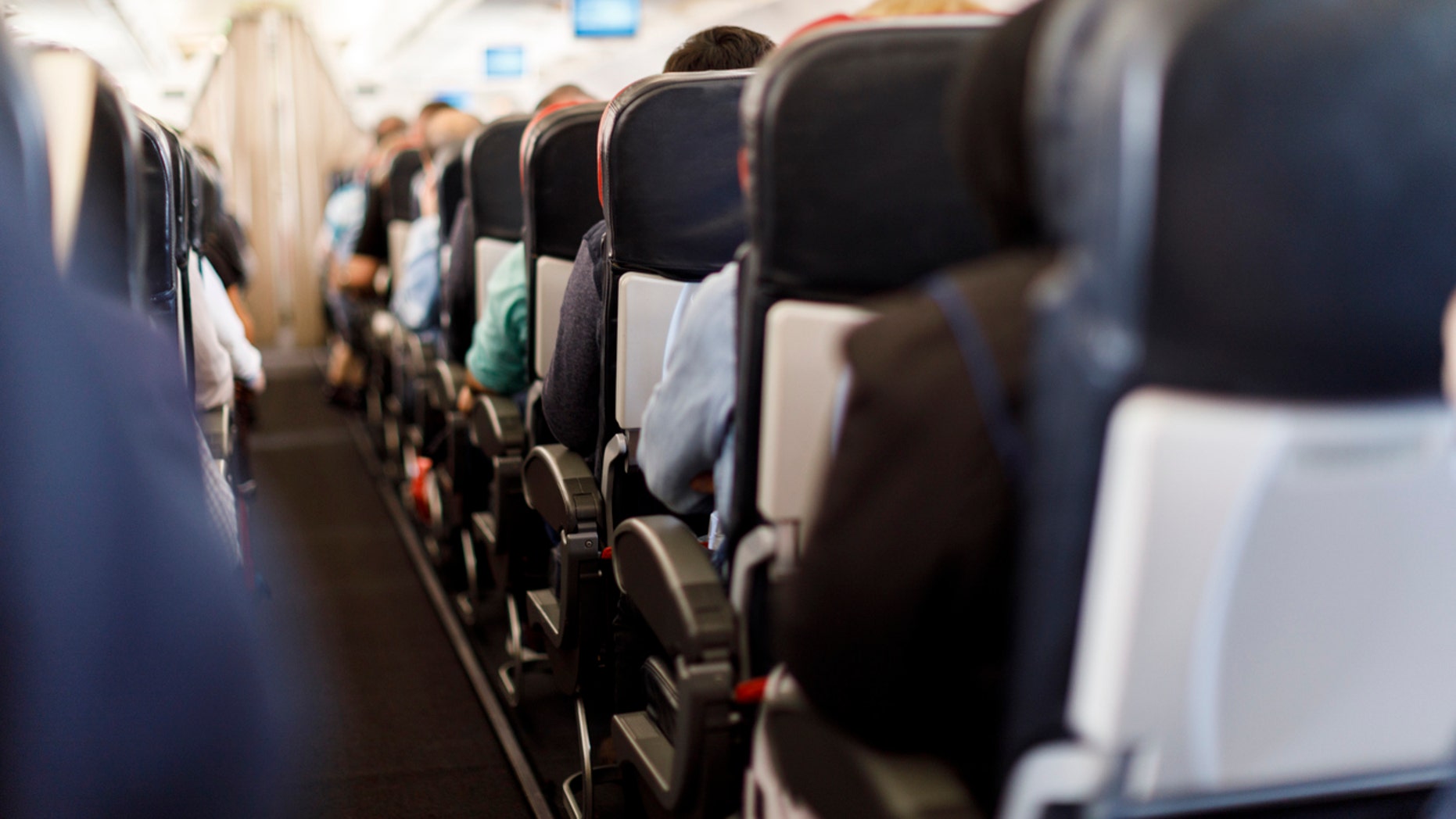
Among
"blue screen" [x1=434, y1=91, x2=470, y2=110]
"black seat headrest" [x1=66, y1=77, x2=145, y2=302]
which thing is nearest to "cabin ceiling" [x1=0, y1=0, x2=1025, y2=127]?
"blue screen" [x1=434, y1=91, x2=470, y2=110]

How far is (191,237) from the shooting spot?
2936 mm

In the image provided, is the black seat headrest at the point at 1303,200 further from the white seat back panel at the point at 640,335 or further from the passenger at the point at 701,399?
the white seat back panel at the point at 640,335

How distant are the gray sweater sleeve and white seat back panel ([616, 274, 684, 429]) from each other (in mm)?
194

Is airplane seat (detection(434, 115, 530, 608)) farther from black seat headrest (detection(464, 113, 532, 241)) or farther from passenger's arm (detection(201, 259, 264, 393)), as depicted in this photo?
passenger's arm (detection(201, 259, 264, 393))

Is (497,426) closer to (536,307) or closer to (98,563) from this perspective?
(536,307)

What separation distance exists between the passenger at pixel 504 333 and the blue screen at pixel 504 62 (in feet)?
44.8

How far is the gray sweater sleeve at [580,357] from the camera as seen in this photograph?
235 cm

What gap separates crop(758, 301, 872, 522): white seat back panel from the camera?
1.39 m

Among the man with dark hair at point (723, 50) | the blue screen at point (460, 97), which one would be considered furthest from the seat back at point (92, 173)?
the blue screen at point (460, 97)

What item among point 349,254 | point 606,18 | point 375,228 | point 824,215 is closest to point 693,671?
point 824,215

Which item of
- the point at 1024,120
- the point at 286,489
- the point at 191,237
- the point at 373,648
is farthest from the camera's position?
the point at 286,489

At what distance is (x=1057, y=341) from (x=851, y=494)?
0.24m

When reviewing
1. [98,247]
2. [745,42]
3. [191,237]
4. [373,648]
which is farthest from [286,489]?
[98,247]

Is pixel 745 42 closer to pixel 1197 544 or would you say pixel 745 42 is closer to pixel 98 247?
pixel 98 247
